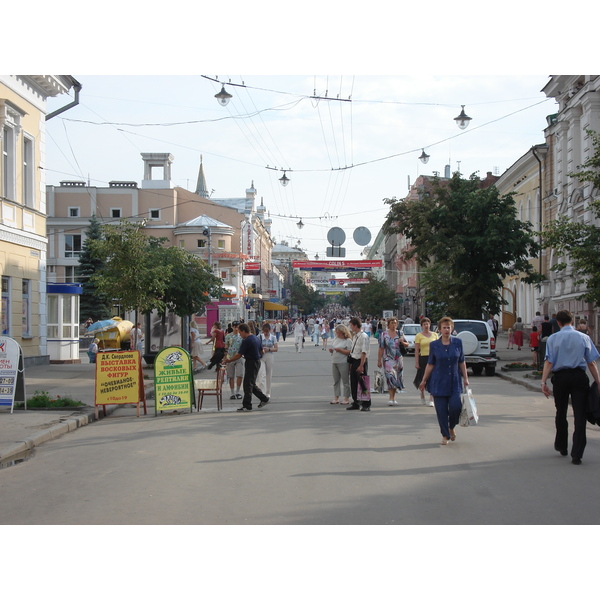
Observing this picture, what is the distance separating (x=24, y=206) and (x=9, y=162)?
5.06ft

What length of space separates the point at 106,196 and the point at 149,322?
4337 cm

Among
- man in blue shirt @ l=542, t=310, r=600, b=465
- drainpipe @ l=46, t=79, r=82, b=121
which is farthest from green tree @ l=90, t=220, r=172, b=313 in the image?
man in blue shirt @ l=542, t=310, r=600, b=465

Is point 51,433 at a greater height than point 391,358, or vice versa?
point 391,358

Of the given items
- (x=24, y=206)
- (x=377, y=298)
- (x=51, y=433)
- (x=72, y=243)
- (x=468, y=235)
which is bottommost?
(x=51, y=433)

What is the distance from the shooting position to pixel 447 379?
987 centimetres

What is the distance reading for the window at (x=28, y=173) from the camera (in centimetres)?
2536

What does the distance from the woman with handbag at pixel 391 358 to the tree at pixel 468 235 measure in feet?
48.6

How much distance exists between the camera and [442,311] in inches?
1412

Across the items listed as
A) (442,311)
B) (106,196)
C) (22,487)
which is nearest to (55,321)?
(442,311)

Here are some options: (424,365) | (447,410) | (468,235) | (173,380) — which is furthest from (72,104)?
(447,410)

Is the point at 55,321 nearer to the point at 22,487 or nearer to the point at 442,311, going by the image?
the point at 442,311

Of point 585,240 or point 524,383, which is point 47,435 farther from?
point 585,240

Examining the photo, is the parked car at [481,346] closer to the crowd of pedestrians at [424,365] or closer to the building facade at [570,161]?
the crowd of pedestrians at [424,365]

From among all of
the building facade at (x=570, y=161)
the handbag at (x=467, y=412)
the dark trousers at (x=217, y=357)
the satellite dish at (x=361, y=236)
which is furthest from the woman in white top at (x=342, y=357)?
the satellite dish at (x=361, y=236)
